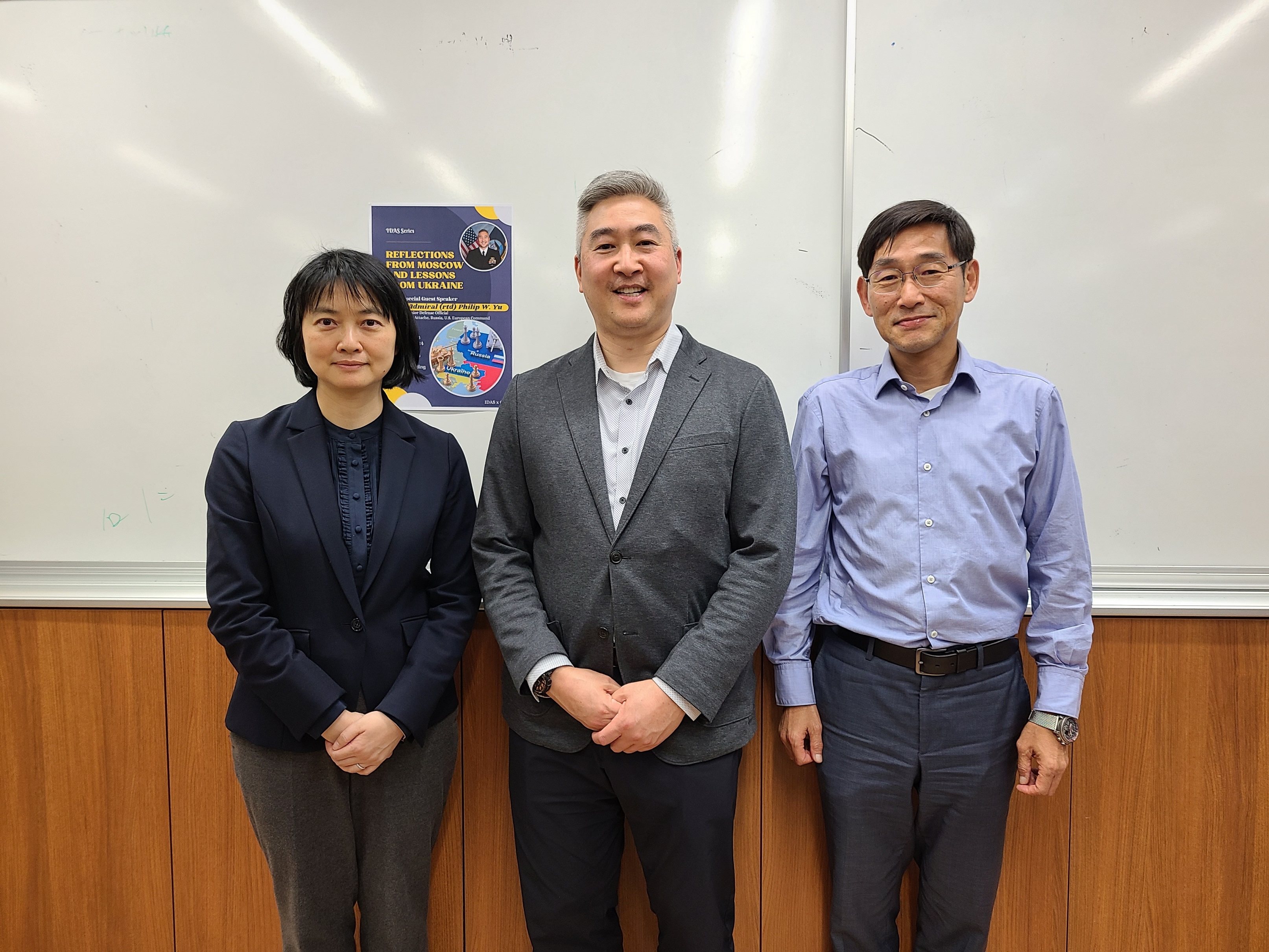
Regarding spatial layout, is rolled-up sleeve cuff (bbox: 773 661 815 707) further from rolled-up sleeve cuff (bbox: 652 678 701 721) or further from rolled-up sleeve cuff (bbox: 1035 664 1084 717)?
rolled-up sleeve cuff (bbox: 1035 664 1084 717)

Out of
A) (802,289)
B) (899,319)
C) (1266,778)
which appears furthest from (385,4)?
(1266,778)

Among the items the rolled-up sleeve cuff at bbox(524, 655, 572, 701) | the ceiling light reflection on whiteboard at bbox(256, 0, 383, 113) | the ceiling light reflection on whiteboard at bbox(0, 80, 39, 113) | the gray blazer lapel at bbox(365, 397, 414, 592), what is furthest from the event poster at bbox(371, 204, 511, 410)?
the ceiling light reflection on whiteboard at bbox(0, 80, 39, 113)

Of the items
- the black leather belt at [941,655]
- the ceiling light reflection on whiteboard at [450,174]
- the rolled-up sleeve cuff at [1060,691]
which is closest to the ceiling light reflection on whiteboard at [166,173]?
the ceiling light reflection on whiteboard at [450,174]

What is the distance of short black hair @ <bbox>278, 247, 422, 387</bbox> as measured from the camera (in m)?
1.24

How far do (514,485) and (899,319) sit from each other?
935 millimetres

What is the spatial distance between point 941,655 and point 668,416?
78cm

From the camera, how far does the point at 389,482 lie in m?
1.27

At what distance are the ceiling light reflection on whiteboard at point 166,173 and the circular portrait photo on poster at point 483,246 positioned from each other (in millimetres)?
753

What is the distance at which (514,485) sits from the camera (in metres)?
1.32

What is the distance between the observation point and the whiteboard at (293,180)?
1.67 metres

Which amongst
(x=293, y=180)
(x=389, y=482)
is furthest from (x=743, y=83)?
(x=389, y=482)

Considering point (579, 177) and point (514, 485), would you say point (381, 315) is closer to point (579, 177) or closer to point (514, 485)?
point (514, 485)

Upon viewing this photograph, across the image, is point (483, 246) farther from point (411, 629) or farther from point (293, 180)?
point (411, 629)

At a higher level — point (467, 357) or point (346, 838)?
point (467, 357)
